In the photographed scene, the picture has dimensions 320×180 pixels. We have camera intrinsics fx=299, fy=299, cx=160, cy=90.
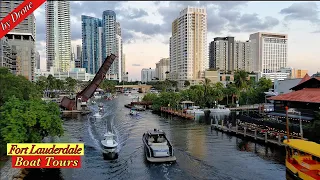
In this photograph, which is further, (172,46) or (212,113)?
(172,46)

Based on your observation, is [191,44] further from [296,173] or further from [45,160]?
[45,160]

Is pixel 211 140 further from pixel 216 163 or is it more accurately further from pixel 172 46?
pixel 172 46

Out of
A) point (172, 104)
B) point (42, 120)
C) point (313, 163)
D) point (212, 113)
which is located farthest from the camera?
point (172, 104)

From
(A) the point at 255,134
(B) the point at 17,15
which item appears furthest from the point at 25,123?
(A) the point at 255,134

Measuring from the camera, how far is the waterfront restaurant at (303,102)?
3981 cm

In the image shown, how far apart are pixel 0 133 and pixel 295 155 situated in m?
25.0

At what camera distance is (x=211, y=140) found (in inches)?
1654

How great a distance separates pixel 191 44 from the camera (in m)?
169

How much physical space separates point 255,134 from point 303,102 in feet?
26.4

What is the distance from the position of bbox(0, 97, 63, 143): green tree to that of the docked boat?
21.0 metres

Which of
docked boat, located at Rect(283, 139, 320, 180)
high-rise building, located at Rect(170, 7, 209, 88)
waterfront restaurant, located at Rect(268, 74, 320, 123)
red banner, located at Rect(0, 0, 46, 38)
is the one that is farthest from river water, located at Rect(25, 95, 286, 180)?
high-rise building, located at Rect(170, 7, 209, 88)

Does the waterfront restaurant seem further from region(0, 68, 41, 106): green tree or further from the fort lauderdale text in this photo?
region(0, 68, 41, 106): green tree

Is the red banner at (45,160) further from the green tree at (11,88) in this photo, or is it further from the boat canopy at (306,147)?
the green tree at (11,88)

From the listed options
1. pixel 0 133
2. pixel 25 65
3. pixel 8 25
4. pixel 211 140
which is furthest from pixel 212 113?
pixel 25 65
